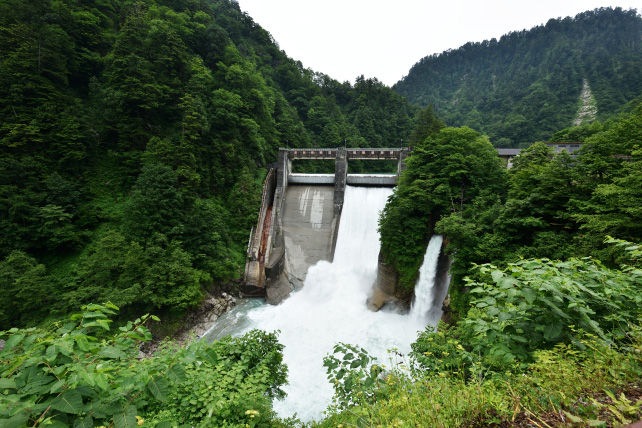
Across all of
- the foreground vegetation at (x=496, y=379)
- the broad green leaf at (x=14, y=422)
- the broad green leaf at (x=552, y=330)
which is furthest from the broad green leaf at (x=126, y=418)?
the broad green leaf at (x=552, y=330)

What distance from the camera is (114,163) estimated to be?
16.5m

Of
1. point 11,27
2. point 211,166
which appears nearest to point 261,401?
point 211,166

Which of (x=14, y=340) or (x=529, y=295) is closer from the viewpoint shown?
(x=14, y=340)

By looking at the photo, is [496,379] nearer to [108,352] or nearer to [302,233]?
[108,352]

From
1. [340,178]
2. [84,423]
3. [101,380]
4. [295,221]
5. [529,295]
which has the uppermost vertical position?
[340,178]

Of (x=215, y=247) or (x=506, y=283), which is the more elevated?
(x=506, y=283)

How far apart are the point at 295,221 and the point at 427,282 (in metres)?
11.3

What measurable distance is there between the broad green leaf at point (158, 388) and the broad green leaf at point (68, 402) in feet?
1.63

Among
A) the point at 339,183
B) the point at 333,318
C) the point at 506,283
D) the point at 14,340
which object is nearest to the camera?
the point at 14,340

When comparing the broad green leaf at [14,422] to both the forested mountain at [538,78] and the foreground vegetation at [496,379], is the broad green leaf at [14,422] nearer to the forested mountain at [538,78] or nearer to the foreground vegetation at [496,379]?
the foreground vegetation at [496,379]

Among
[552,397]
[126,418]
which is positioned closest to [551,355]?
[552,397]

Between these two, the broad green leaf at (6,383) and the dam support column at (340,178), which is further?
the dam support column at (340,178)

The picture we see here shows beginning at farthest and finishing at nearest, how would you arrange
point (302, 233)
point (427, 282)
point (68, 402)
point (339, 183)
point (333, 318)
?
point (339, 183) < point (302, 233) < point (333, 318) < point (427, 282) < point (68, 402)

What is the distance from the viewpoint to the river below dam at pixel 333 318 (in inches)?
399
